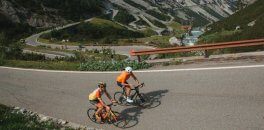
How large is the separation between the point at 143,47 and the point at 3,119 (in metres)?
53.9

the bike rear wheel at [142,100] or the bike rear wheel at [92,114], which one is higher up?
the bike rear wheel at [142,100]

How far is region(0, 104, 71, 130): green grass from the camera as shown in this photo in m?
10.3

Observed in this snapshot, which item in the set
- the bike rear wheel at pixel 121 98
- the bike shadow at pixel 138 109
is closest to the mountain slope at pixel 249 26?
the bike shadow at pixel 138 109

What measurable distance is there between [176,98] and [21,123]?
601 centimetres

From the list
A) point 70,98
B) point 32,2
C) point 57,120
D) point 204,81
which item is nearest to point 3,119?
point 57,120

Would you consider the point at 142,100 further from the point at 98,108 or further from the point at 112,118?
the point at 98,108

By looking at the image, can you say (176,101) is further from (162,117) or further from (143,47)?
(143,47)

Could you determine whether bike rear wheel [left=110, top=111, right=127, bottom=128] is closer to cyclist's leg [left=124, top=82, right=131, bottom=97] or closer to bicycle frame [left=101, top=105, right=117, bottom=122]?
bicycle frame [left=101, top=105, right=117, bottom=122]

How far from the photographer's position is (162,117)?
1133 cm

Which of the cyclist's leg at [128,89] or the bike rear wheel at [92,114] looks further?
the cyclist's leg at [128,89]

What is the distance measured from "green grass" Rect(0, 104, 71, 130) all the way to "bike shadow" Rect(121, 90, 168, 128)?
100 inches

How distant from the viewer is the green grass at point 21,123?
33.7 feet

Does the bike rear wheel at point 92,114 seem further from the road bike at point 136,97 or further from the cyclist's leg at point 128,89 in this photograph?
the cyclist's leg at point 128,89

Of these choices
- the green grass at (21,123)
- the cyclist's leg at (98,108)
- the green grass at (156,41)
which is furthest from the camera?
the green grass at (156,41)
